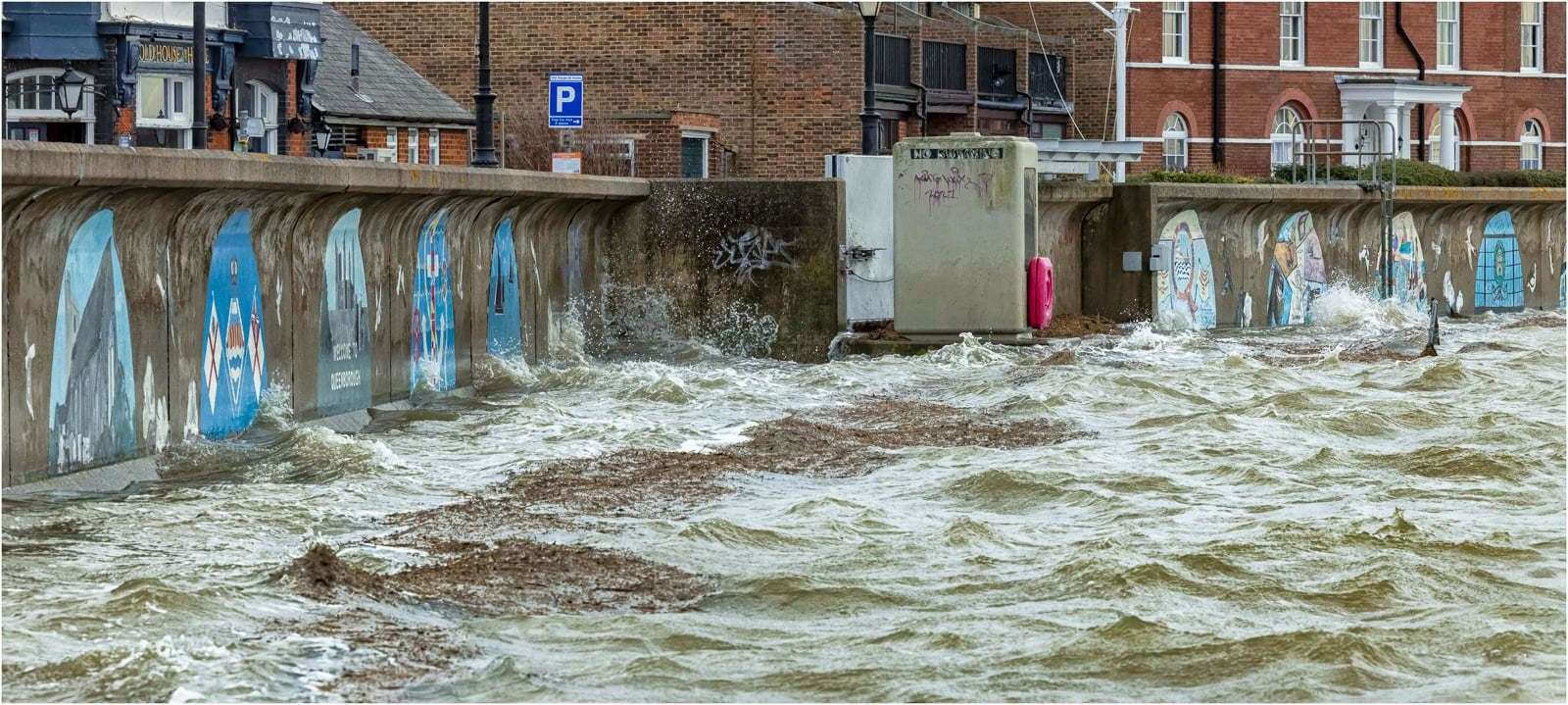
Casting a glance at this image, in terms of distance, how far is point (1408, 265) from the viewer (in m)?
33.2

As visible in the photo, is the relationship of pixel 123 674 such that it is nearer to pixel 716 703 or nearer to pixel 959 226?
pixel 716 703

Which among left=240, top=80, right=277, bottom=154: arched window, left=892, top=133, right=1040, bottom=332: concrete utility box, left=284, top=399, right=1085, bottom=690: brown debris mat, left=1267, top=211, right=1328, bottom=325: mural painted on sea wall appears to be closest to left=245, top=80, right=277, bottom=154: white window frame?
left=240, top=80, right=277, bottom=154: arched window

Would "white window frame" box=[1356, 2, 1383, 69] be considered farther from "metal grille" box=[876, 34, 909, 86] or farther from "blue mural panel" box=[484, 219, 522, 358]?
"blue mural panel" box=[484, 219, 522, 358]

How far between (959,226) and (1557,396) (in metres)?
6.27

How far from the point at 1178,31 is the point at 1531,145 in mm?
12847

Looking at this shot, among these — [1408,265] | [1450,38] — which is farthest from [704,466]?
[1450,38]

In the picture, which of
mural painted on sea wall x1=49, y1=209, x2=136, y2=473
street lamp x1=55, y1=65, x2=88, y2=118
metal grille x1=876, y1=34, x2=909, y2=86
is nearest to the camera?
mural painted on sea wall x1=49, y1=209, x2=136, y2=473

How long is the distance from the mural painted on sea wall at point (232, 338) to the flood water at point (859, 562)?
0.98 feet

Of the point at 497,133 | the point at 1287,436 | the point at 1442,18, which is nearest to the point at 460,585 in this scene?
the point at 1287,436

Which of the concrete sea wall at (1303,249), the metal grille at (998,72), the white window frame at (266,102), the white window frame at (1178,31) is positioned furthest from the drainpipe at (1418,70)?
the white window frame at (266,102)

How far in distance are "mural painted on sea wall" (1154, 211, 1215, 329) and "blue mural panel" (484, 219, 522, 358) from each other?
967 cm

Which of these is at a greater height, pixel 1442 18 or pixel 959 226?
pixel 1442 18

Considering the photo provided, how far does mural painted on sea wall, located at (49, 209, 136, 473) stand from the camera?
12344mm

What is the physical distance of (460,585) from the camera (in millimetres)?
9820
